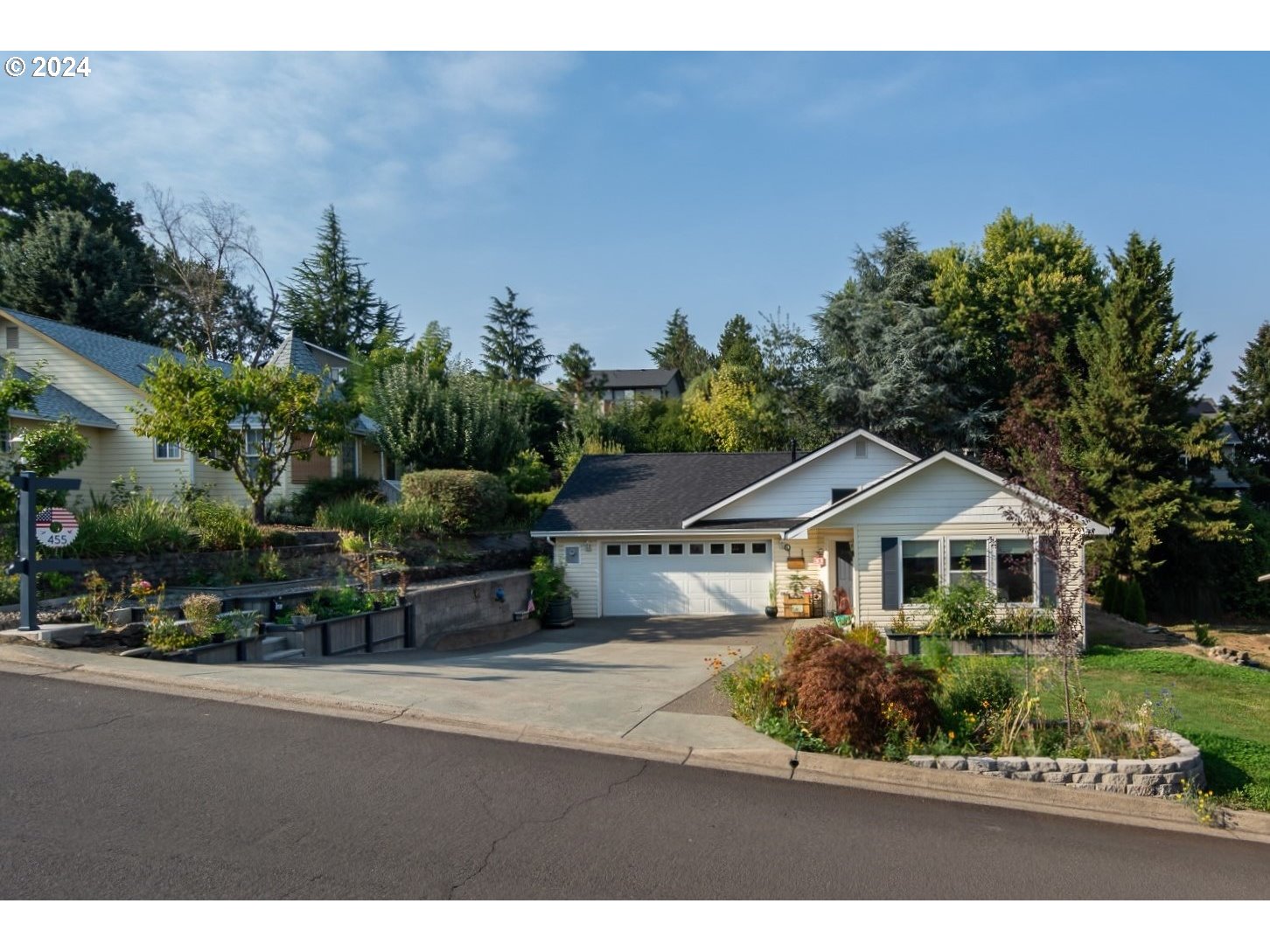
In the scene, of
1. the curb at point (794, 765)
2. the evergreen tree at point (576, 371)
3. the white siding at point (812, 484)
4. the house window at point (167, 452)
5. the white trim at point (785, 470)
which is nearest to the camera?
the curb at point (794, 765)

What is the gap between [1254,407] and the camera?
33125 mm

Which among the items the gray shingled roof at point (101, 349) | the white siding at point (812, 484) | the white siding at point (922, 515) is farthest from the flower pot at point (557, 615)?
the gray shingled roof at point (101, 349)

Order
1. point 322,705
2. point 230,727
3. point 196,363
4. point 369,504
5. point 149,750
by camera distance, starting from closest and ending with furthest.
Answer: point 149,750 < point 230,727 < point 322,705 < point 196,363 < point 369,504

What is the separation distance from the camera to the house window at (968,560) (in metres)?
16.3

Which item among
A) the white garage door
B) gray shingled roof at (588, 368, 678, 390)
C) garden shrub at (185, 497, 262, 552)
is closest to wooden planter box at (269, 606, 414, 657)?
garden shrub at (185, 497, 262, 552)

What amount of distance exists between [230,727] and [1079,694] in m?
8.34

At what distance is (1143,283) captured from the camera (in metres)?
23.4

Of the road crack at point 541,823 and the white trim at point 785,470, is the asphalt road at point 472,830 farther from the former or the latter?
the white trim at point 785,470

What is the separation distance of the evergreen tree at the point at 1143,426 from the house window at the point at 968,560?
872 cm

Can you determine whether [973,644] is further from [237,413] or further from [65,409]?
[65,409]

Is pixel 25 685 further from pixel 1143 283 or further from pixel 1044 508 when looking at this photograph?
pixel 1143 283

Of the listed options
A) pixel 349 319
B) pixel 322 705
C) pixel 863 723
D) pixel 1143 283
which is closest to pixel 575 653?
pixel 322 705

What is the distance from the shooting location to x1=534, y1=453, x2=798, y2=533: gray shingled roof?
2120 centimetres

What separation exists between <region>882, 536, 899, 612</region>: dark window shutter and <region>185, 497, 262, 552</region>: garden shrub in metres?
13.0
